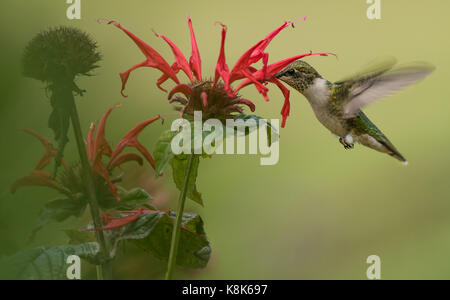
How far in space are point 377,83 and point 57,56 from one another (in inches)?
22.3

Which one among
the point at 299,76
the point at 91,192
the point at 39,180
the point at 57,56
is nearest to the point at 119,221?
the point at 91,192

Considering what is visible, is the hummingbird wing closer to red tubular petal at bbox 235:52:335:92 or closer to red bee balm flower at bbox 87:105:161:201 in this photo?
red tubular petal at bbox 235:52:335:92

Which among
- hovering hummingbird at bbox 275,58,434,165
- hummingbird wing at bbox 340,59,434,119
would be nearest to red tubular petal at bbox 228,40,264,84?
hovering hummingbird at bbox 275,58,434,165

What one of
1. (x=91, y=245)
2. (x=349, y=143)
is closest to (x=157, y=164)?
(x=91, y=245)

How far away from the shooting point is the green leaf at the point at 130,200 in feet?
2.49

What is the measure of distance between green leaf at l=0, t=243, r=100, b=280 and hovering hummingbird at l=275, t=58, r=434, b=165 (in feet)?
1.54

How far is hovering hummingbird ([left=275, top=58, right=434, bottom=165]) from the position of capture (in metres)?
0.95

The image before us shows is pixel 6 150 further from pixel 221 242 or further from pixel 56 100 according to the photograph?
pixel 221 242

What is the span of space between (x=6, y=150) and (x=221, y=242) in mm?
947

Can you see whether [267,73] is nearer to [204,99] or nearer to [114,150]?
[204,99]

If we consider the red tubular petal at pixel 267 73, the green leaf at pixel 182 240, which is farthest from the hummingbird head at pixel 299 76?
the green leaf at pixel 182 240

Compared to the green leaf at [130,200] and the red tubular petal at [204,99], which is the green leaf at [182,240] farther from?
the red tubular petal at [204,99]

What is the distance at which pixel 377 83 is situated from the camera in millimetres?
956

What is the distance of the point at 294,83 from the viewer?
100 cm
